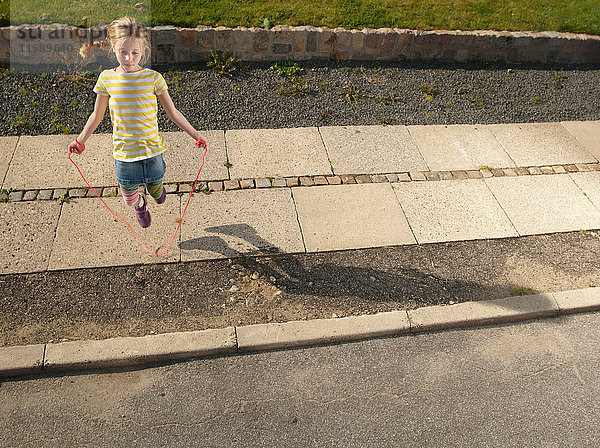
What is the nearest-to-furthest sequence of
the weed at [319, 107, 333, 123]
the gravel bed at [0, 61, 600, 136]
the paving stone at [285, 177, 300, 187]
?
the paving stone at [285, 177, 300, 187]
the gravel bed at [0, 61, 600, 136]
the weed at [319, 107, 333, 123]

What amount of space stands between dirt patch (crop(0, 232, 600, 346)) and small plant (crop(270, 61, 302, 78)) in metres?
3.87

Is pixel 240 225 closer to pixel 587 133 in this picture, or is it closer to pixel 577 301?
pixel 577 301

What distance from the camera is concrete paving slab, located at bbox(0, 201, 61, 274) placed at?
469 cm

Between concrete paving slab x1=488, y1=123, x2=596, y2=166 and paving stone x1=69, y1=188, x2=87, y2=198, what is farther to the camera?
concrete paving slab x1=488, y1=123, x2=596, y2=166

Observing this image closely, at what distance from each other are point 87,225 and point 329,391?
3065 millimetres

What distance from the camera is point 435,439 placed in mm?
3656

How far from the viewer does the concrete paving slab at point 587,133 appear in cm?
686

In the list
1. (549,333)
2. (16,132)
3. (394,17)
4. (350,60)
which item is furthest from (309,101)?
(549,333)

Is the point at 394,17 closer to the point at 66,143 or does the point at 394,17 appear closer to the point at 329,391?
the point at 66,143

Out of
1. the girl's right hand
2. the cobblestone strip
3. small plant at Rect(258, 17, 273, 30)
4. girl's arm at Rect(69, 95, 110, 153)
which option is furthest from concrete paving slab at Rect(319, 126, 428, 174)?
the girl's right hand

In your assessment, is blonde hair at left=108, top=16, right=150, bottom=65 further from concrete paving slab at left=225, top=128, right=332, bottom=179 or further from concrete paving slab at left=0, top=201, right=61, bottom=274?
concrete paving slab at left=225, top=128, right=332, bottom=179

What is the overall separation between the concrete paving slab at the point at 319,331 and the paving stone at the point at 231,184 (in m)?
2.01

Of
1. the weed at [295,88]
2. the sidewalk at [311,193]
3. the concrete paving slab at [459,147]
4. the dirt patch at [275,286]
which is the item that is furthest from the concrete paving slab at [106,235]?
the concrete paving slab at [459,147]

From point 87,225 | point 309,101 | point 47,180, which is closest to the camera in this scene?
point 87,225
